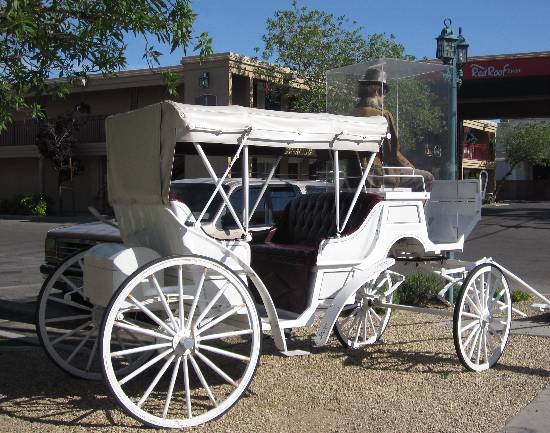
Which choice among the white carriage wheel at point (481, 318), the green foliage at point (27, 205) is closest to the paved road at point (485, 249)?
the green foliage at point (27, 205)

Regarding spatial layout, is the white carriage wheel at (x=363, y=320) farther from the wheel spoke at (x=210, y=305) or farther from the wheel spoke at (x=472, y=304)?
the wheel spoke at (x=210, y=305)

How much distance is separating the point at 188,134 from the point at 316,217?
239 cm

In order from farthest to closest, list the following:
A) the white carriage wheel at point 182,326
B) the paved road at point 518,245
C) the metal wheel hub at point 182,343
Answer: the paved road at point 518,245 < the metal wheel hub at point 182,343 < the white carriage wheel at point 182,326

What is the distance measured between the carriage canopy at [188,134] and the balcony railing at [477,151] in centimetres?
4361

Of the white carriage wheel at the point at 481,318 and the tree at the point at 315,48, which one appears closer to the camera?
the white carriage wheel at the point at 481,318

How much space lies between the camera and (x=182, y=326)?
5.28m

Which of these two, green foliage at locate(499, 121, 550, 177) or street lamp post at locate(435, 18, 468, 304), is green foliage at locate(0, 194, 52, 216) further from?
green foliage at locate(499, 121, 550, 177)

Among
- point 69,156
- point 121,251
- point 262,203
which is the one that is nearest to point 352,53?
point 69,156

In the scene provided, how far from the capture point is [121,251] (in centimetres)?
552

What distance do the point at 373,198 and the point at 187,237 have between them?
6.88 feet

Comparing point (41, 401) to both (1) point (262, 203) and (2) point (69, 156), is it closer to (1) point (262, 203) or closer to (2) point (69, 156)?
(1) point (262, 203)

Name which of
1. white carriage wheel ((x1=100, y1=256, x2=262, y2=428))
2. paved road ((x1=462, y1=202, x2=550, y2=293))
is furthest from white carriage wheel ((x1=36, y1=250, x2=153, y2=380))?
paved road ((x1=462, y1=202, x2=550, y2=293))

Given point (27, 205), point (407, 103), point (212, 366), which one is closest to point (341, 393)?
point (212, 366)

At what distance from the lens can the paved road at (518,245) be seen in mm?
14727
